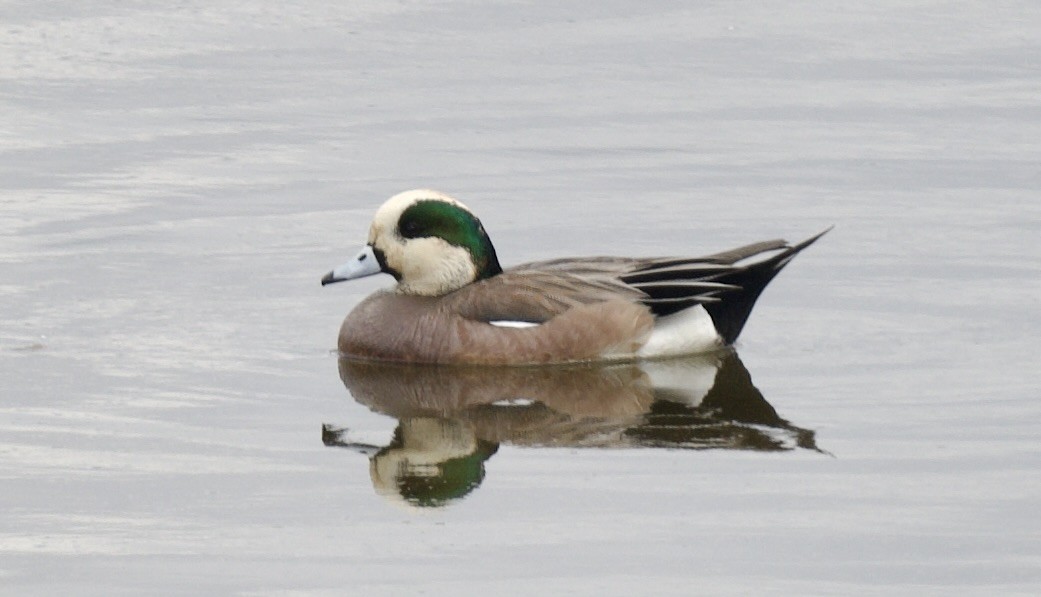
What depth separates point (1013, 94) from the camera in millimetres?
15055

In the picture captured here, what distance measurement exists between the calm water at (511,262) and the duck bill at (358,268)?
39 centimetres

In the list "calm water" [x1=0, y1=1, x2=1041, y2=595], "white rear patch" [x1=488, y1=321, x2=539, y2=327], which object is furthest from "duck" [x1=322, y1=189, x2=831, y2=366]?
"calm water" [x1=0, y1=1, x2=1041, y2=595]

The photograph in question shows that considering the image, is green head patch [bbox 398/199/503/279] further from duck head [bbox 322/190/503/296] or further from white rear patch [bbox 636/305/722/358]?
white rear patch [bbox 636/305/722/358]

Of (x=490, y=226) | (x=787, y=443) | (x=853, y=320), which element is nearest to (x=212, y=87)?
(x=490, y=226)

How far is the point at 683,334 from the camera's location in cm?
1127

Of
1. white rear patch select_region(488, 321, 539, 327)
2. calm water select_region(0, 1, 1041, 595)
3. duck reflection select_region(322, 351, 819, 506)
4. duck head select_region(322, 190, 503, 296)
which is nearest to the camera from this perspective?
calm water select_region(0, 1, 1041, 595)

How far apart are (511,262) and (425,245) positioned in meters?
1.22

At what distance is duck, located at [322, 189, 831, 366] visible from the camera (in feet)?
36.1

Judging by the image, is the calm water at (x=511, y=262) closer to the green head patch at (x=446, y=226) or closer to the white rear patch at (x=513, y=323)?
the white rear patch at (x=513, y=323)

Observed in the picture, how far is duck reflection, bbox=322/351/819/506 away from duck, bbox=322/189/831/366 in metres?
0.10

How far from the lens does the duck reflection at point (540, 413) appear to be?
920cm

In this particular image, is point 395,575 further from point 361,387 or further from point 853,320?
point 853,320

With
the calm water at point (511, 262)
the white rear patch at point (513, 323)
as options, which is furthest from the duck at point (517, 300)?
the calm water at point (511, 262)

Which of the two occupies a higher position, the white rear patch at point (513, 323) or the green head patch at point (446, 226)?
the green head patch at point (446, 226)
